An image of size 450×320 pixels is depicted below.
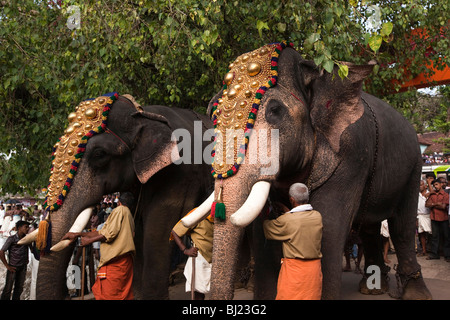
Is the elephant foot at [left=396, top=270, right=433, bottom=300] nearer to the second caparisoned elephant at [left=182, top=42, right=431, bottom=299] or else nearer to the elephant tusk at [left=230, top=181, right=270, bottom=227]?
the second caparisoned elephant at [left=182, top=42, right=431, bottom=299]

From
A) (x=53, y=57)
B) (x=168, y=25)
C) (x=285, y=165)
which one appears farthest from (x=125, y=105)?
(x=285, y=165)

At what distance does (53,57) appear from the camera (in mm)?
6445

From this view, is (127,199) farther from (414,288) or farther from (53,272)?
(414,288)

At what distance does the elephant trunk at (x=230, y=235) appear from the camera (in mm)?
3098

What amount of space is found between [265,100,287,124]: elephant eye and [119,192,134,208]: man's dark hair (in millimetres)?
2232

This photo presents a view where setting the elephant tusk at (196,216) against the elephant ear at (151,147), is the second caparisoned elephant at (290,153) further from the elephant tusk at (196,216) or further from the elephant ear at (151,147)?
the elephant ear at (151,147)

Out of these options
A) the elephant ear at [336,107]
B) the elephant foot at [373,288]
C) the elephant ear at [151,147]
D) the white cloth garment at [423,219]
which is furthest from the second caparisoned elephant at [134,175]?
the white cloth garment at [423,219]

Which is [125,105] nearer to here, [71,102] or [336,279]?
[71,102]

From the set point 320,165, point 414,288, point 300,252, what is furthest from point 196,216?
point 414,288

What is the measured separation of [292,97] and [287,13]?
809 millimetres

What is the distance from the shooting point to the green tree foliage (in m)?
5.28

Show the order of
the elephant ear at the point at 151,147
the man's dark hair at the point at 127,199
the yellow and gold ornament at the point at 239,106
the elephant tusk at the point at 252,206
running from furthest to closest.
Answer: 1. the man's dark hair at the point at 127,199
2. the elephant ear at the point at 151,147
3. the yellow and gold ornament at the point at 239,106
4. the elephant tusk at the point at 252,206

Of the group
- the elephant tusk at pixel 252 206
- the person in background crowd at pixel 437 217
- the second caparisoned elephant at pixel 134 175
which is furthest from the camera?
the person in background crowd at pixel 437 217

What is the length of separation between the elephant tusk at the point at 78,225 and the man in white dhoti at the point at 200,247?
87cm
